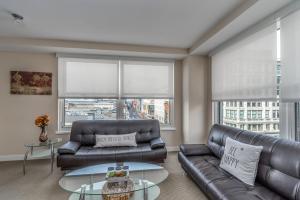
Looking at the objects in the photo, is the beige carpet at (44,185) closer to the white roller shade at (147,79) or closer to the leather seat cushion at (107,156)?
the leather seat cushion at (107,156)

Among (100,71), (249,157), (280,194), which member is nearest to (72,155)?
(100,71)

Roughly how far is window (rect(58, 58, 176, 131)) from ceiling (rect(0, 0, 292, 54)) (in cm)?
68

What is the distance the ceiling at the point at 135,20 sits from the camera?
2264 mm

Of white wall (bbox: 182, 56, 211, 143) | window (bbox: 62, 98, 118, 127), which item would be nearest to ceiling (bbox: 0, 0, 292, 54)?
white wall (bbox: 182, 56, 211, 143)

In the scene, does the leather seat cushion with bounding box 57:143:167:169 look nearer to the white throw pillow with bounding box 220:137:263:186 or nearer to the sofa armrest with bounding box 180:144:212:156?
the sofa armrest with bounding box 180:144:212:156

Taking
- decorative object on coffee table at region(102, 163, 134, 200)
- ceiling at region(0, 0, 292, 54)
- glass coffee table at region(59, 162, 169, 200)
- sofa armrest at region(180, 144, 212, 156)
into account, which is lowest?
glass coffee table at region(59, 162, 169, 200)

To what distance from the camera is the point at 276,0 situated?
199cm

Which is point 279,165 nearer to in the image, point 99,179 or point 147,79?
point 99,179

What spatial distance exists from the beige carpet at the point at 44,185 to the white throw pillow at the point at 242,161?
1.91 feet

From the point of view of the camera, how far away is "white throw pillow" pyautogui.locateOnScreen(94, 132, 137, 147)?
335cm

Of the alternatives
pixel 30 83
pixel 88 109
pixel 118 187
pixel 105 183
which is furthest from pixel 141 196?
pixel 30 83

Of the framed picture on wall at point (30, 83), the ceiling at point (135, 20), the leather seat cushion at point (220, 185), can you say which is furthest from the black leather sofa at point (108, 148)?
the ceiling at point (135, 20)

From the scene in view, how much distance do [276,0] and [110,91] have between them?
328 cm

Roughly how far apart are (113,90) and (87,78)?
62 cm
